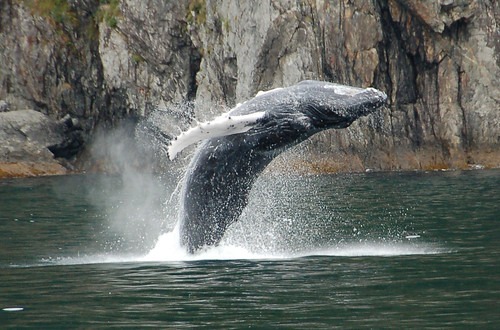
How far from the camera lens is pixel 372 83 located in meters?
57.2

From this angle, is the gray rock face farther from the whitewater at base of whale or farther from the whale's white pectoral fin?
the whale's white pectoral fin

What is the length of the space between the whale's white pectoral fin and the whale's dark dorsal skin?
2cm

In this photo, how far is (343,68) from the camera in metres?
57.2

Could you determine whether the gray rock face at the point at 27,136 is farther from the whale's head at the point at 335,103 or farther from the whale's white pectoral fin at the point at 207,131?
the whale's white pectoral fin at the point at 207,131

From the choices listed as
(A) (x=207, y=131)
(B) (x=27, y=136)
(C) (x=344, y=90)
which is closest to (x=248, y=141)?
(A) (x=207, y=131)

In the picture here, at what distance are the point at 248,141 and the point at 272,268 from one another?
7.77ft

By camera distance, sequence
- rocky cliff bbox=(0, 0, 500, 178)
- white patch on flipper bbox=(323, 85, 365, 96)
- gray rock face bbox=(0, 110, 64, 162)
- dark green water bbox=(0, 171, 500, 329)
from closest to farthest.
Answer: dark green water bbox=(0, 171, 500, 329) → white patch on flipper bbox=(323, 85, 365, 96) → rocky cliff bbox=(0, 0, 500, 178) → gray rock face bbox=(0, 110, 64, 162)

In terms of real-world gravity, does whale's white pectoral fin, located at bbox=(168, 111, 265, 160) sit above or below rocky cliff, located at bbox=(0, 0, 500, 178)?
below

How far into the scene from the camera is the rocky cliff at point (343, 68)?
57.1 metres

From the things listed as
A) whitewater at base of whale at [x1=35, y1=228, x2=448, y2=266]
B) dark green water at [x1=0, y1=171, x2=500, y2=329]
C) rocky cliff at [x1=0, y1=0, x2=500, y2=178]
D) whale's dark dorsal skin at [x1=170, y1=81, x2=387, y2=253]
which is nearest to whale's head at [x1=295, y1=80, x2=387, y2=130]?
whale's dark dorsal skin at [x1=170, y1=81, x2=387, y2=253]

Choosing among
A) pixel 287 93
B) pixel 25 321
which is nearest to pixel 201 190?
pixel 287 93

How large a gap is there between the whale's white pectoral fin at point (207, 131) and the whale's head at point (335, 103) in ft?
4.73

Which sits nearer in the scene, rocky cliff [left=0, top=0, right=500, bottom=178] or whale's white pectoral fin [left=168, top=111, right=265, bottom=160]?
whale's white pectoral fin [left=168, top=111, right=265, bottom=160]

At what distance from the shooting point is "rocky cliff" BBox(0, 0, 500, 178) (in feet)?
187
